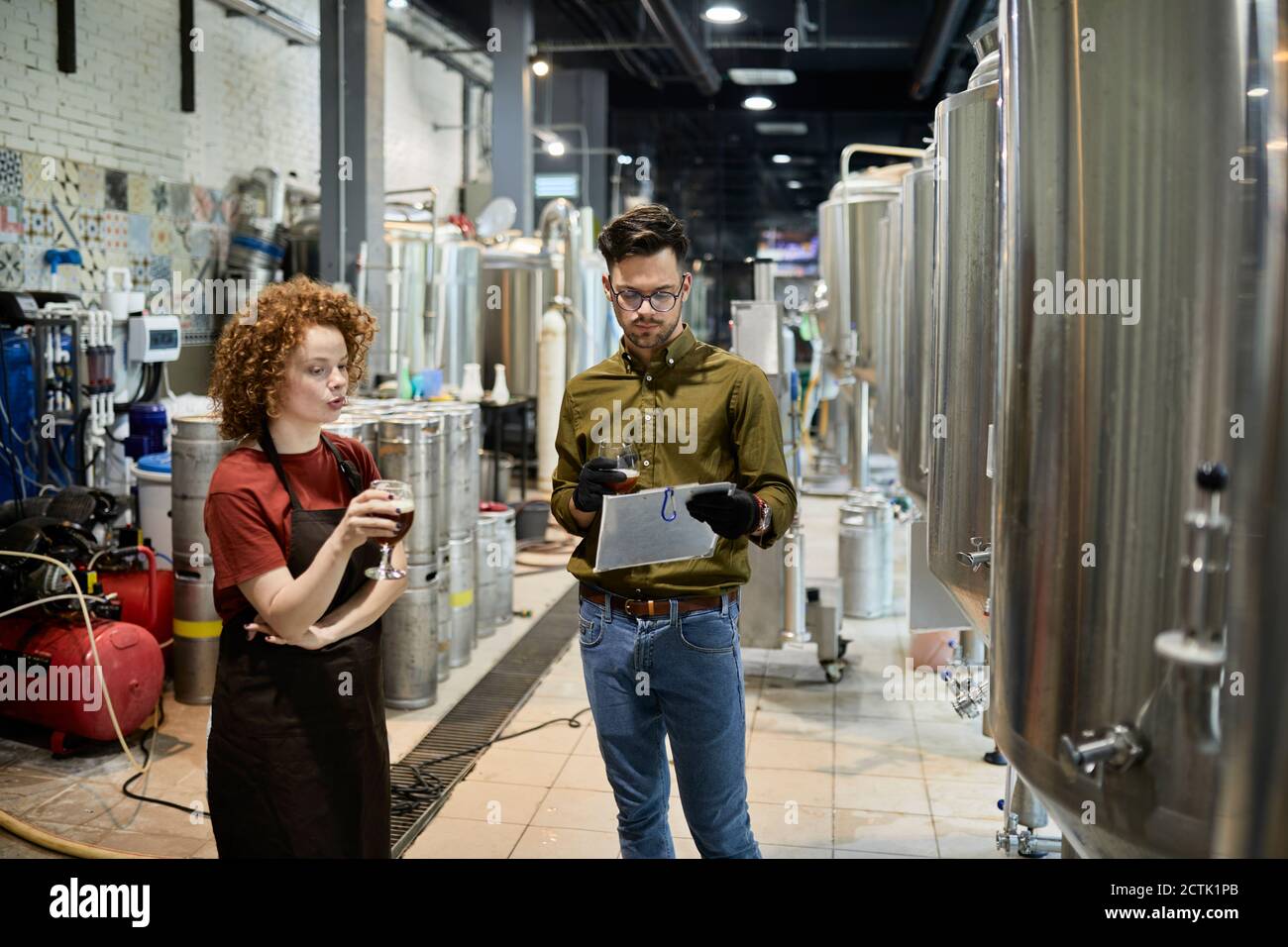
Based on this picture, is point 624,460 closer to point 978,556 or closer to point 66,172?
point 978,556

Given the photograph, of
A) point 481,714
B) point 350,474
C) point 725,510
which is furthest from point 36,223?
point 725,510

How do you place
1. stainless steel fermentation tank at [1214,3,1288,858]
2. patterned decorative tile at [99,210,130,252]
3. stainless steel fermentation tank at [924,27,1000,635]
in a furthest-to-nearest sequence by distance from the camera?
patterned decorative tile at [99,210,130,252], stainless steel fermentation tank at [924,27,1000,635], stainless steel fermentation tank at [1214,3,1288,858]

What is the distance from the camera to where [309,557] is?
→ 197 cm

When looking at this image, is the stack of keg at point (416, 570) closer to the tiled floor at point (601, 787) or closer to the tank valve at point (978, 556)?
the tiled floor at point (601, 787)

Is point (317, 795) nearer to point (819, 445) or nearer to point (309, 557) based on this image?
point (309, 557)

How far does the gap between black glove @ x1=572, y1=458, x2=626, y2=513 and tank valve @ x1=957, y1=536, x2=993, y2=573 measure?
2.61 feet

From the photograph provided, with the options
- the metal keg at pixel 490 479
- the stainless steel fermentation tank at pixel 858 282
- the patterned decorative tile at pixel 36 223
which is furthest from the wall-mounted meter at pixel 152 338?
the stainless steel fermentation tank at pixel 858 282

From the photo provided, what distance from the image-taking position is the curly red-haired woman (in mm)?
1902

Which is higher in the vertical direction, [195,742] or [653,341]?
[653,341]

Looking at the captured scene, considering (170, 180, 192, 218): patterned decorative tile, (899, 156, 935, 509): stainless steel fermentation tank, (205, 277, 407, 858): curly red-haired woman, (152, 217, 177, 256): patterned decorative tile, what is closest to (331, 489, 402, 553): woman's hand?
(205, 277, 407, 858): curly red-haired woman

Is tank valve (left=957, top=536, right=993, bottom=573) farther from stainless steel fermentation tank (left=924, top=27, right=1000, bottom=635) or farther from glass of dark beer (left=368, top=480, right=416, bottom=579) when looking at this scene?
glass of dark beer (left=368, top=480, right=416, bottom=579)

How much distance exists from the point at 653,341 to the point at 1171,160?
3.39ft

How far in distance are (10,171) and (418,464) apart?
362cm
